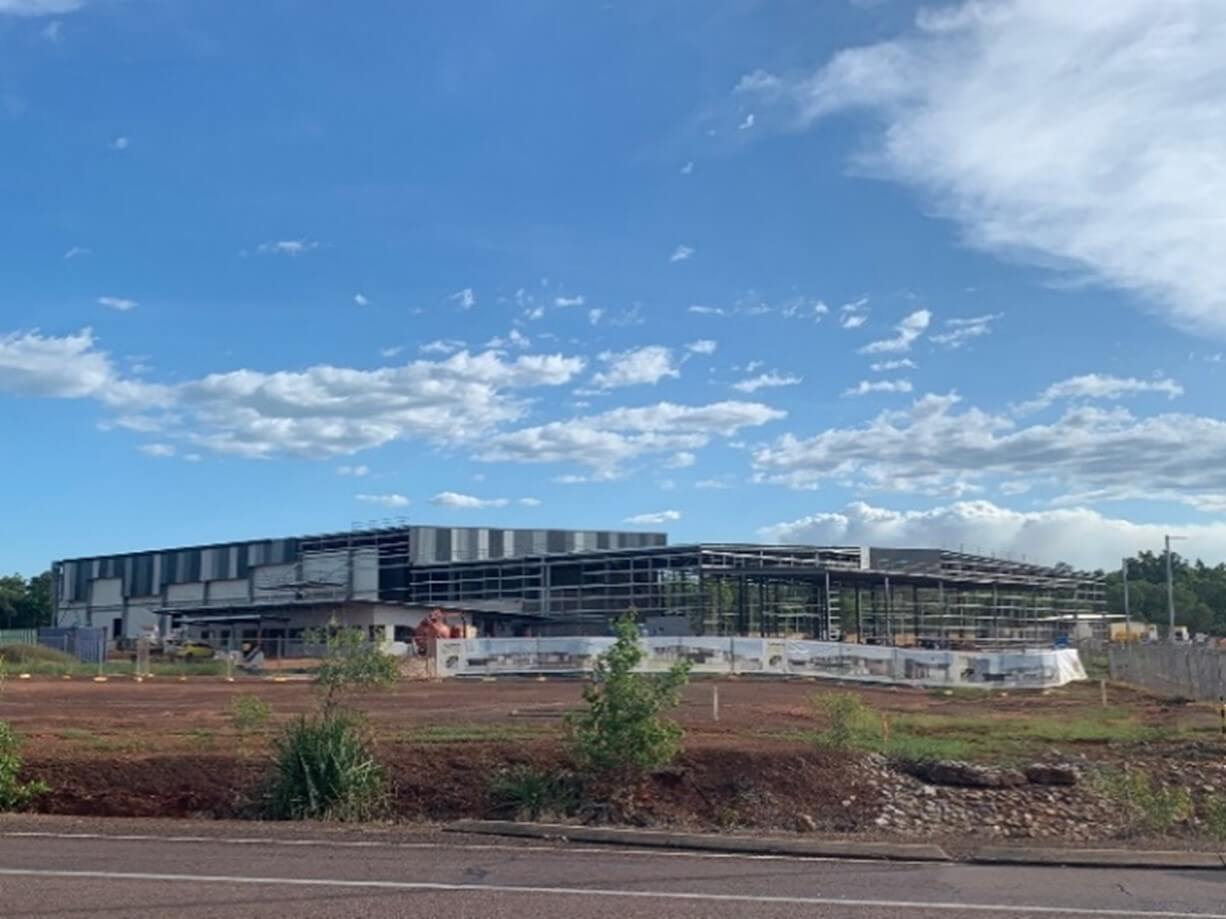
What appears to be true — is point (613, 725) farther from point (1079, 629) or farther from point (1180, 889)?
point (1079, 629)

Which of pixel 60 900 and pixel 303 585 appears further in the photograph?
pixel 303 585

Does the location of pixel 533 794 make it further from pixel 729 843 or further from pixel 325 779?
pixel 729 843

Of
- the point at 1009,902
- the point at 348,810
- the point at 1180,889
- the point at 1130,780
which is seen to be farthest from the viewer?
the point at 1130,780

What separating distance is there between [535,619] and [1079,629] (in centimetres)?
4610

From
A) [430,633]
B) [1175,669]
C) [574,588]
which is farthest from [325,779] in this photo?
[574,588]

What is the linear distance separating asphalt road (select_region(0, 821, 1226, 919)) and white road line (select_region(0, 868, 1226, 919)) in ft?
0.05

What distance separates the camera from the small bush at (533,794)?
18125 millimetres

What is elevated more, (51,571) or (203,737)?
(51,571)

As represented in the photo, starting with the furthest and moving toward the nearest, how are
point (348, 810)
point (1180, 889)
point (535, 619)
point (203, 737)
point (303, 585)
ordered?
1. point (303, 585)
2. point (535, 619)
3. point (203, 737)
4. point (348, 810)
5. point (1180, 889)

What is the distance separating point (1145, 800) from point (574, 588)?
252 feet

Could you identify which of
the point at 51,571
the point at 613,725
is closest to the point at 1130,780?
the point at 613,725

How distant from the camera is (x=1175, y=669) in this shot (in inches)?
1868

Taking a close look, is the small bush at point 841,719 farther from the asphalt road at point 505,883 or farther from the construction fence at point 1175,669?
the construction fence at point 1175,669

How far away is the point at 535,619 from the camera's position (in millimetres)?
95438
